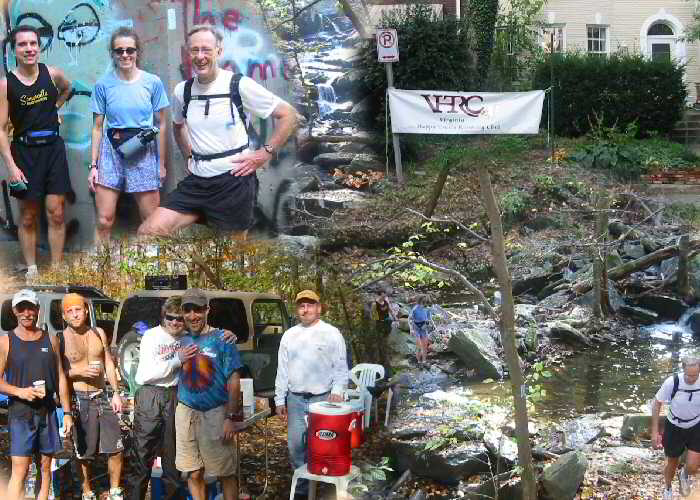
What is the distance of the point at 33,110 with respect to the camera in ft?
11.1

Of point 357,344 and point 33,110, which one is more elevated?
point 33,110

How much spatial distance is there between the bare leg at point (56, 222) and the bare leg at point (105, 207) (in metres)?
0.13

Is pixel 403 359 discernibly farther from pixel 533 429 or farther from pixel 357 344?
pixel 533 429

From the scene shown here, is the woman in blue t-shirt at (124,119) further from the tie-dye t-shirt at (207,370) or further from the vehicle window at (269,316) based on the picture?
the vehicle window at (269,316)

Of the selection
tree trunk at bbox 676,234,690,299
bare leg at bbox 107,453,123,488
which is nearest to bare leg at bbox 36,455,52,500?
bare leg at bbox 107,453,123,488

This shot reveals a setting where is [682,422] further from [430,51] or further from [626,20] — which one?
[626,20]

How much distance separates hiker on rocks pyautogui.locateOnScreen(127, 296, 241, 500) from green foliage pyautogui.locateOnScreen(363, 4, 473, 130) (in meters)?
1.73

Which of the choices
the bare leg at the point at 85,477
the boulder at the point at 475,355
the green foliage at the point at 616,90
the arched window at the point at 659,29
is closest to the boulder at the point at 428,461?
the boulder at the point at 475,355

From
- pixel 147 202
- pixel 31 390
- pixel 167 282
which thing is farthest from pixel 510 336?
pixel 31 390

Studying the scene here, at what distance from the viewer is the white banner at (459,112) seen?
14.4 feet

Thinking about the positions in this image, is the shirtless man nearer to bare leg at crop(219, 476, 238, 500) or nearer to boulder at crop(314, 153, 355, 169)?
bare leg at crop(219, 476, 238, 500)

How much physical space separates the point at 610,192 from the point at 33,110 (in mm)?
2993

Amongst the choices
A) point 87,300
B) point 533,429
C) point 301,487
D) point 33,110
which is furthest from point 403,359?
point 33,110

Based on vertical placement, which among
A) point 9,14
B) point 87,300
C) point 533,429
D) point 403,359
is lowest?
point 533,429
